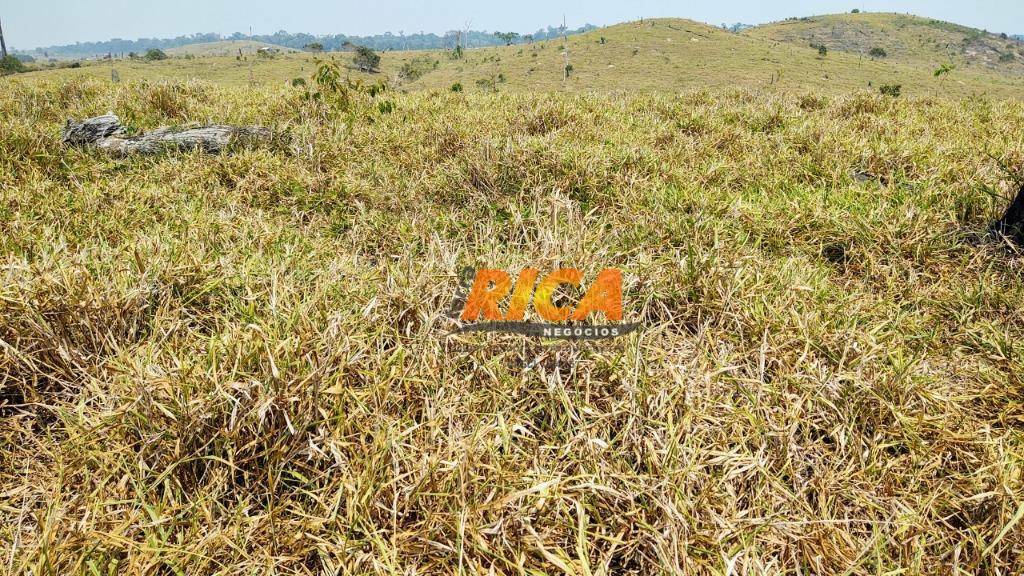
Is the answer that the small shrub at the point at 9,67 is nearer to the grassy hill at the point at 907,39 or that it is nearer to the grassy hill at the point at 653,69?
the grassy hill at the point at 653,69

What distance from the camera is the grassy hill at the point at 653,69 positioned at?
136 feet

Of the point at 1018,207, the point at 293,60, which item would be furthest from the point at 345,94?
the point at 293,60

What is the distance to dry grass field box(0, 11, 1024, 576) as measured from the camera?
1.67 m

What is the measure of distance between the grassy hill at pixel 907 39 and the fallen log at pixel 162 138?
93178 mm

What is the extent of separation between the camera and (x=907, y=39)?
8781cm

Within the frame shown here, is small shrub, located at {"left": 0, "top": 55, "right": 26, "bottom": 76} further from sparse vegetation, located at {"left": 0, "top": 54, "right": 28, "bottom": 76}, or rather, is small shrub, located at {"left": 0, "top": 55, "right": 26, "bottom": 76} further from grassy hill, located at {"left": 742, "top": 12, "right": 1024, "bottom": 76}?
grassy hill, located at {"left": 742, "top": 12, "right": 1024, "bottom": 76}

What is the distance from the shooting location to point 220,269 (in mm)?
2943

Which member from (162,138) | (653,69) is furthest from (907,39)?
(162,138)

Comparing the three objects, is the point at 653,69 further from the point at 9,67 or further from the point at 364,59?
the point at 9,67

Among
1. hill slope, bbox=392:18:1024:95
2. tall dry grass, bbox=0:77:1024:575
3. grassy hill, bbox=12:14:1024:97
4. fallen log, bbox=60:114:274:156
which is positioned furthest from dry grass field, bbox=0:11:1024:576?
grassy hill, bbox=12:14:1024:97

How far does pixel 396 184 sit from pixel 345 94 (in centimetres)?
361

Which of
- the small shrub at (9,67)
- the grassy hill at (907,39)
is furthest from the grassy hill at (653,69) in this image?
the grassy hill at (907,39)

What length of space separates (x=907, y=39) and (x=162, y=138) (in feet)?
394

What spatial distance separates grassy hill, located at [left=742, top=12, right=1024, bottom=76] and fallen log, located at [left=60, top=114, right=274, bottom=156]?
9318 centimetres
